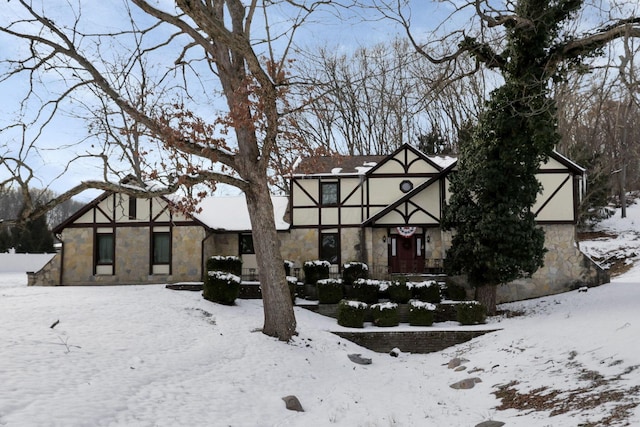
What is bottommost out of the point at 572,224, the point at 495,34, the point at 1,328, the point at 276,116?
the point at 1,328

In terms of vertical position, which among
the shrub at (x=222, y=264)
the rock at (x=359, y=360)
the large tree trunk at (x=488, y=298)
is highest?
the shrub at (x=222, y=264)

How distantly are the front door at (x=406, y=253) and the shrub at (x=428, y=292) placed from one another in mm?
3533

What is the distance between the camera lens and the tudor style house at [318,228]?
21406 millimetres

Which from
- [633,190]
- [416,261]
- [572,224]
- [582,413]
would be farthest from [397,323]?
[633,190]

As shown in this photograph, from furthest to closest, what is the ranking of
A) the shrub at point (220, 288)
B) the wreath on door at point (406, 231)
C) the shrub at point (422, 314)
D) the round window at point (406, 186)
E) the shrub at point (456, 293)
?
the round window at point (406, 186)
the wreath on door at point (406, 231)
the shrub at point (456, 293)
the shrub at point (220, 288)
the shrub at point (422, 314)

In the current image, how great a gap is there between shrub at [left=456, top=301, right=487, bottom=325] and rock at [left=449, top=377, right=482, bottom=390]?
252 inches

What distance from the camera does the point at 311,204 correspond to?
74.8 feet

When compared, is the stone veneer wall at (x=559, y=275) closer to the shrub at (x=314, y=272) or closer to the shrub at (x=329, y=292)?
the shrub at (x=329, y=292)

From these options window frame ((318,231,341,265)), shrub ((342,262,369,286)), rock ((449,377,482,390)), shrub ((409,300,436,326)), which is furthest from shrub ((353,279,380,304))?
rock ((449,377,482,390))

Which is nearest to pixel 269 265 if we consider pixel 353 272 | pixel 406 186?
pixel 353 272

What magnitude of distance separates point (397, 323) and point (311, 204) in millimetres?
7996

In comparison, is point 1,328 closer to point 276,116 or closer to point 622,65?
point 276,116

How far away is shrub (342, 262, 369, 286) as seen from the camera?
20062 mm

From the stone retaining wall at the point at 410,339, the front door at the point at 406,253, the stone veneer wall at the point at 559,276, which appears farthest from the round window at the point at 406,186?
the stone retaining wall at the point at 410,339
